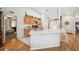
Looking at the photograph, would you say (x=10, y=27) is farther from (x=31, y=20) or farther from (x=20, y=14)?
(x=31, y=20)

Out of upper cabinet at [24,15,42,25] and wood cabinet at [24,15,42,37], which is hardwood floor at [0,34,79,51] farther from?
upper cabinet at [24,15,42,25]

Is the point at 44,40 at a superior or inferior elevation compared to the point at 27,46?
superior

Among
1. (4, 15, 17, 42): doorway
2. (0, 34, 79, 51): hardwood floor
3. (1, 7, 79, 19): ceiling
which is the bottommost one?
(0, 34, 79, 51): hardwood floor

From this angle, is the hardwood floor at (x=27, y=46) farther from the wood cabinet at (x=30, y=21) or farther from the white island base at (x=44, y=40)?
the wood cabinet at (x=30, y=21)

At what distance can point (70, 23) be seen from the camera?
292cm

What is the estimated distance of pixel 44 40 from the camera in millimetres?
2990

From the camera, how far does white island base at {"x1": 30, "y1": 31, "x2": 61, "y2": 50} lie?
117 inches

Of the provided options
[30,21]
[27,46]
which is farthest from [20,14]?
[27,46]

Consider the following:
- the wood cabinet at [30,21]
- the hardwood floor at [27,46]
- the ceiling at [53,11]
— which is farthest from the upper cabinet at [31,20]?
the hardwood floor at [27,46]

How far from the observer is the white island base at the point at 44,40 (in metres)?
2.97

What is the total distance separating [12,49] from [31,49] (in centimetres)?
37

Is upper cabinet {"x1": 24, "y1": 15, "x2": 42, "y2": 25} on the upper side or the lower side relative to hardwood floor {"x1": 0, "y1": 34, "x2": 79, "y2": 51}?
upper

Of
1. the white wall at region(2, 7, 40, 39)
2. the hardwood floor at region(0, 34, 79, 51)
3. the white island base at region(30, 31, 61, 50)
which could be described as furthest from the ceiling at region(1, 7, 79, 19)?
the hardwood floor at region(0, 34, 79, 51)
